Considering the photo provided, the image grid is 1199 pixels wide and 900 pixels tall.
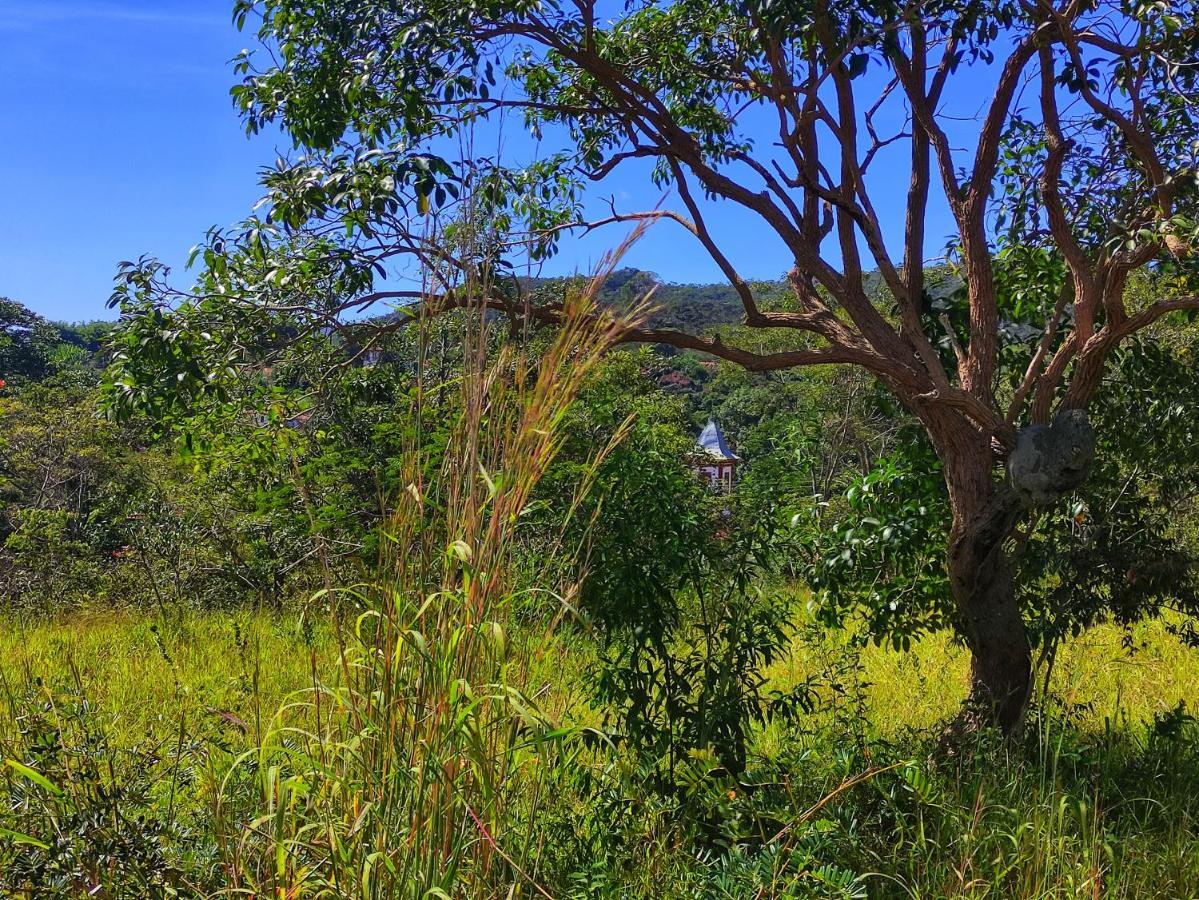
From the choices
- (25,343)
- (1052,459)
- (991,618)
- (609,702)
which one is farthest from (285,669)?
(25,343)

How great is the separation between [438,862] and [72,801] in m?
0.94

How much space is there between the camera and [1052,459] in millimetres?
3084

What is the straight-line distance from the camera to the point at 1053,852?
2.47 m

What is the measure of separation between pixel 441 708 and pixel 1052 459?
234cm

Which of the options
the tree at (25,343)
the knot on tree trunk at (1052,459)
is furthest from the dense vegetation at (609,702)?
the tree at (25,343)

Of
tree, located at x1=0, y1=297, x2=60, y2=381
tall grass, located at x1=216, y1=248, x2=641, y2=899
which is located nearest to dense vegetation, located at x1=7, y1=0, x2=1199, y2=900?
tall grass, located at x1=216, y1=248, x2=641, y2=899

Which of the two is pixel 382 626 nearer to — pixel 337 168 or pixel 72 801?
pixel 72 801

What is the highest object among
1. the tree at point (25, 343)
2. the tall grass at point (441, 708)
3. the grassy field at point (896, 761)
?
the tree at point (25, 343)

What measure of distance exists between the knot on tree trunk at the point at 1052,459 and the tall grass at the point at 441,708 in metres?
1.86

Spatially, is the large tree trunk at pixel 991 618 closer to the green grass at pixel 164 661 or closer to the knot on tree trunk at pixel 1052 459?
the knot on tree trunk at pixel 1052 459

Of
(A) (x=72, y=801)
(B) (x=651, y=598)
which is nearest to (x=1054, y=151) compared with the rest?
(B) (x=651, y=598)

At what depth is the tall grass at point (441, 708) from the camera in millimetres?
1579

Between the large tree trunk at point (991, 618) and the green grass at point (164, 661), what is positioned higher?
the large tree trunk at point (991, 618)

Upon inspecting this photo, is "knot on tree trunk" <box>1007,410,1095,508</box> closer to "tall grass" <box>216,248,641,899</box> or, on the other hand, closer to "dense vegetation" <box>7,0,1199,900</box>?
"dense vegetation" <box>7,0,1199,900</box>
